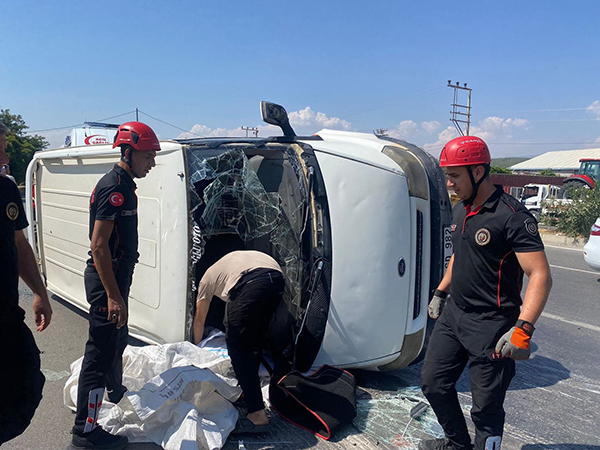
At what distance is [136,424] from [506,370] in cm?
204

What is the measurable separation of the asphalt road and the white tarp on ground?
0.36 ft

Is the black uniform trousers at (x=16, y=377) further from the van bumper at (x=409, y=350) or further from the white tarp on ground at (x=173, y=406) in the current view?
the van bumper at (x=409, y=350)

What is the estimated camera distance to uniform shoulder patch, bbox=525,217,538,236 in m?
2.15

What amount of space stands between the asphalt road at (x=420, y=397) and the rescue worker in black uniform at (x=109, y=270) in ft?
0.93

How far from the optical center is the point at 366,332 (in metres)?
3.04

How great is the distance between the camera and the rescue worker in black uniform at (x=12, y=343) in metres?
2.01

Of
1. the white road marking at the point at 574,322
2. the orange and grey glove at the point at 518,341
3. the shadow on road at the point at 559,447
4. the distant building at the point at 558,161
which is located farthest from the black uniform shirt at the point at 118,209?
the distant building at the point at 558,161

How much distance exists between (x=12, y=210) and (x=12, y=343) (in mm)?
592

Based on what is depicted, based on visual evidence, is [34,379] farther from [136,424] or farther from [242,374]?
[242,374]

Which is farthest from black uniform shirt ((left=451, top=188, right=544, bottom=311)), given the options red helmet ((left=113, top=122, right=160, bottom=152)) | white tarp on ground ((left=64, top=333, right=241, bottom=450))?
red helmet ((left=113, top=122, right=160, bottom=152))

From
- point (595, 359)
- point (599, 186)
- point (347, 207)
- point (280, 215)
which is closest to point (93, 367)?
point (280, 215)

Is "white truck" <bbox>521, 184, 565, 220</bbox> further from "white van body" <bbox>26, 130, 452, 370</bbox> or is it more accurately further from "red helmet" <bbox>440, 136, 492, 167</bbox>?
"red helmet" <bbox>440, 136, 492, 167</bbox>

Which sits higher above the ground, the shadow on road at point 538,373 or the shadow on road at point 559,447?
the shadow on road at point 559,447

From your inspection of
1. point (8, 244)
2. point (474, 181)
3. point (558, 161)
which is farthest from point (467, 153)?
point (558, 161)
